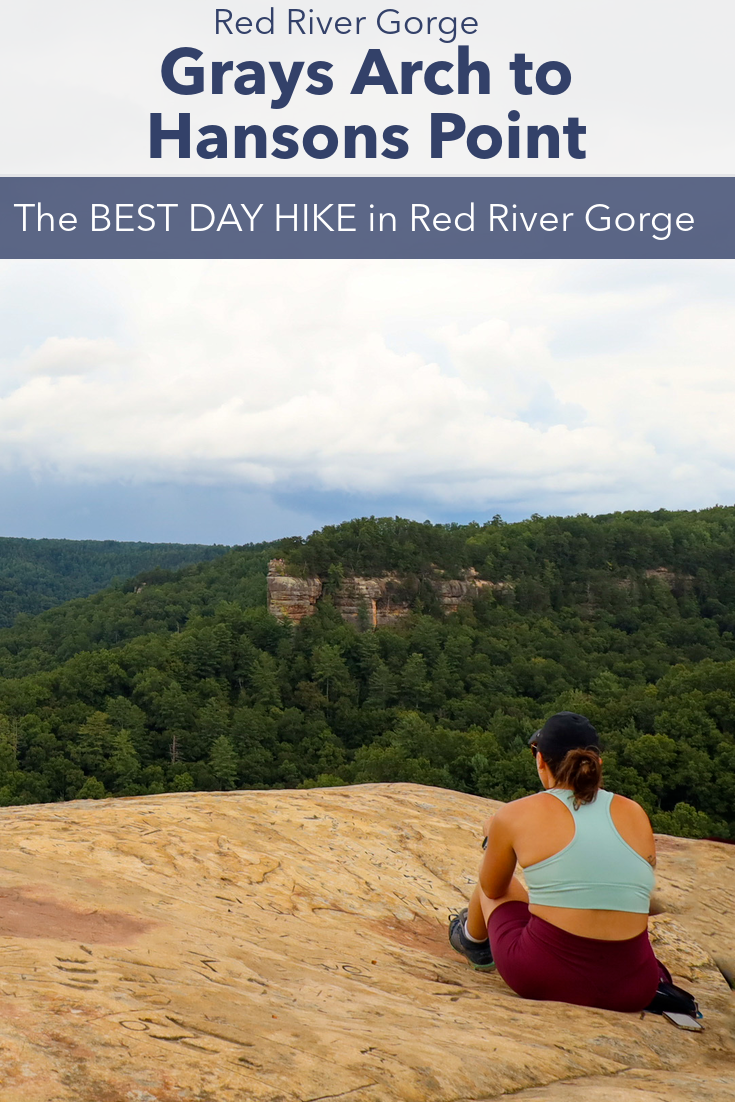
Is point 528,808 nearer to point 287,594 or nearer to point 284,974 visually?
point 284,974

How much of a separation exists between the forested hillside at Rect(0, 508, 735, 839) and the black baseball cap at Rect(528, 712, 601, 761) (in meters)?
29.7

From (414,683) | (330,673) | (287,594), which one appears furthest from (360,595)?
(414,683)

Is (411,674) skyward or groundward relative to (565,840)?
groundward

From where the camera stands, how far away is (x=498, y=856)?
3891 mm

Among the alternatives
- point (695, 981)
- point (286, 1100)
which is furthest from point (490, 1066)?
point (695, 981)

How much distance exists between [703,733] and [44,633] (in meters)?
71.1

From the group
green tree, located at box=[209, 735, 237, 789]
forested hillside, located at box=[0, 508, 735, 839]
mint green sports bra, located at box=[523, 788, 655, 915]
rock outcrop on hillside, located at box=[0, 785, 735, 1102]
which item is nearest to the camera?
rock outcrop on hillside, located at box=[0, 785, 735, 1102]

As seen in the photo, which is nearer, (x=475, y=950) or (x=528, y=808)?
(x=528, y=808)

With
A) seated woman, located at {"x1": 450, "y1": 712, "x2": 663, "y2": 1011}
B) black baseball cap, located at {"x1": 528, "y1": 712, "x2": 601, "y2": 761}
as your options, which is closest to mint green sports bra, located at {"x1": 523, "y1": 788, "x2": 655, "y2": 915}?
seated woman, located at {"x1": 450, "y1": 712, "x2": 663, "y2": 1011}

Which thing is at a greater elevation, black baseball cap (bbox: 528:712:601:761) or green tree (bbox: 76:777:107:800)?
black baseball cap (bbox: 528:712:601:761)

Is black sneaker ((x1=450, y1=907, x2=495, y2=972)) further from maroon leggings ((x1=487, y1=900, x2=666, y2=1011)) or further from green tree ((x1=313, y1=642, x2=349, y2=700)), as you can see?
green tree ((x1=313, y1=642, x2=349, y2=700))

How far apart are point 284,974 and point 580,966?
57.2 inches

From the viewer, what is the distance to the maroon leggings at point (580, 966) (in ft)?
12.3

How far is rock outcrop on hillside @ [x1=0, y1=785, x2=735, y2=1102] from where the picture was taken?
8.64 ft
